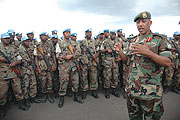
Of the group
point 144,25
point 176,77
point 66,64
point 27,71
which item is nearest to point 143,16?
point 144,25

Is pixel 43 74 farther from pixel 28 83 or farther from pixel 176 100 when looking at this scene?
pixel 176 100

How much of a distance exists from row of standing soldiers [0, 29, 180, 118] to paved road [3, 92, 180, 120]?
230 millimetres

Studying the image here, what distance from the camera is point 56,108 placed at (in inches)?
144

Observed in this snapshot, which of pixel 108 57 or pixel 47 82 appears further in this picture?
pixel 108 57

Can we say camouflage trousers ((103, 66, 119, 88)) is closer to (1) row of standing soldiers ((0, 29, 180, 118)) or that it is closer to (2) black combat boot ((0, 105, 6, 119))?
(1) row of standing soldiers ((0, 29, 180, 118))

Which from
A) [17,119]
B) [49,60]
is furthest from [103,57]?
[17,119]

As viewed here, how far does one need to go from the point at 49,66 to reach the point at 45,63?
6.9 inches

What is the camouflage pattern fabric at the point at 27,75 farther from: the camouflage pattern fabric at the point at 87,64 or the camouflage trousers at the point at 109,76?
the camouflage trousers at the point at 109,76

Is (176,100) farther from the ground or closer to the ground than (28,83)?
closer to the ground

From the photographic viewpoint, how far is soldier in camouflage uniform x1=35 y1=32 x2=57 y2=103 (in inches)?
161

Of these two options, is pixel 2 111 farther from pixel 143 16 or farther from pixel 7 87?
pixel 143 16

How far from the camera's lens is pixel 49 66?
13.6 feet

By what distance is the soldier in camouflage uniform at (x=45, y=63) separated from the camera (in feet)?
13.4

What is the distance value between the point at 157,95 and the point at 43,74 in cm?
362
